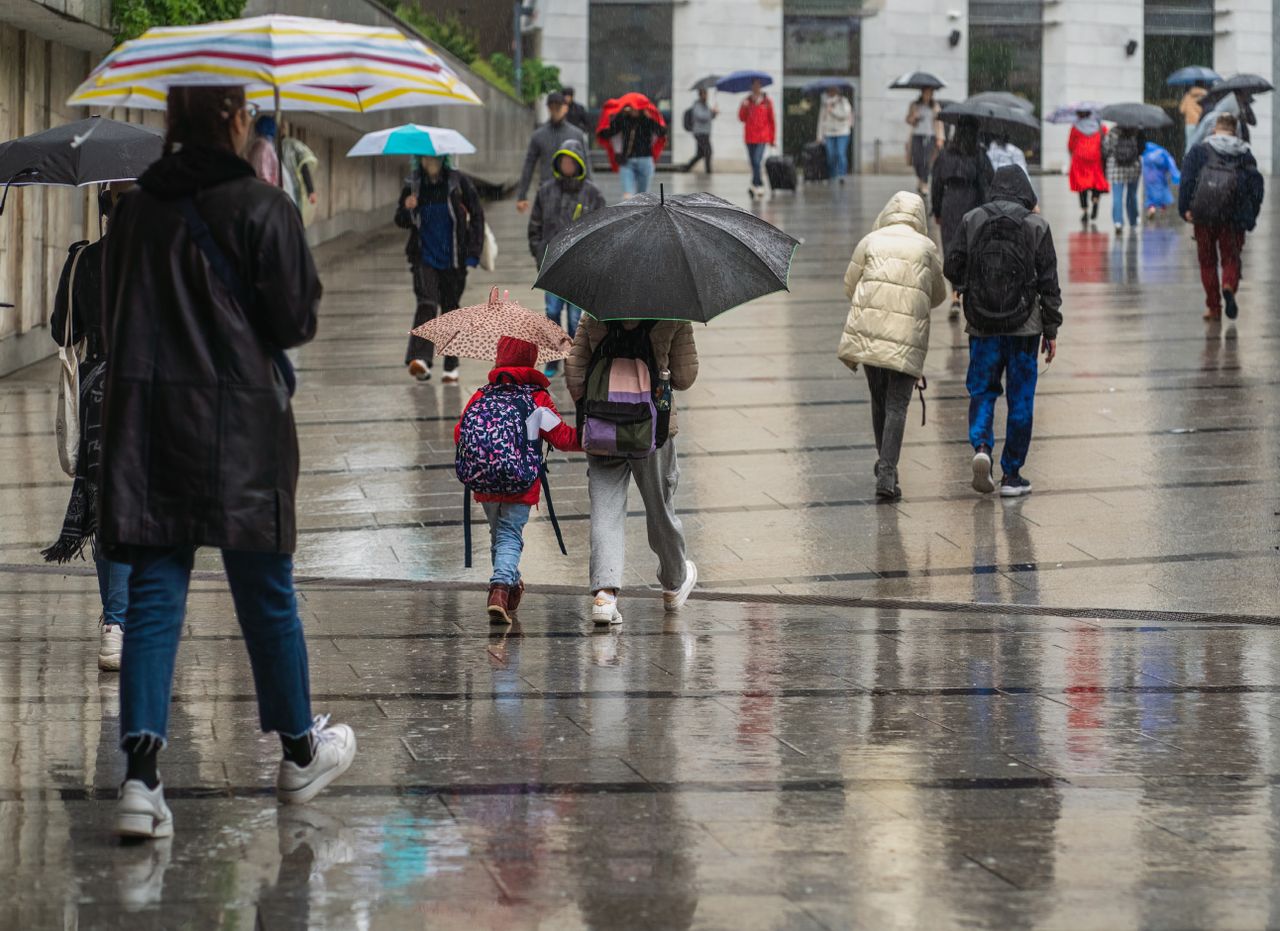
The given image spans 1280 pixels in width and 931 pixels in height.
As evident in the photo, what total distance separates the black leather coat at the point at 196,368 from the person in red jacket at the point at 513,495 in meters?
3.00

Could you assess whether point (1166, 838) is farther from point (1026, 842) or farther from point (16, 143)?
point (16, 143)

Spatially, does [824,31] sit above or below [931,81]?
above

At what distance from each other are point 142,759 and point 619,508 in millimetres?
3374

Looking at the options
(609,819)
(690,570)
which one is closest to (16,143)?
(690,570)

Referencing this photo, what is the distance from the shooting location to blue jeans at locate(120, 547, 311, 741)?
490cm

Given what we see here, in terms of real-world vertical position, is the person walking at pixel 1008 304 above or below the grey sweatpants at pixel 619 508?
above

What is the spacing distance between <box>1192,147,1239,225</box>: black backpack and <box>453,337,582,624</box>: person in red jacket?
31.5 feet

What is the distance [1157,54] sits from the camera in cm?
5391

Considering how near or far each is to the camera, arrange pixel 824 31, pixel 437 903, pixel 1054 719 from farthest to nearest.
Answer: pixel 824 31
pixel 1054 719
pixel 437 903

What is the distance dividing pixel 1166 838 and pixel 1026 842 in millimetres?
341

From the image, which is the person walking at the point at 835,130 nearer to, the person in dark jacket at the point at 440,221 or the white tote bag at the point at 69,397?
the person in dark jacket at the point at 440,221

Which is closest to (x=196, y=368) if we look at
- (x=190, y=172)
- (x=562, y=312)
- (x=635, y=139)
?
(x=190, y=172)

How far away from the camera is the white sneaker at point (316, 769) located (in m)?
5.15

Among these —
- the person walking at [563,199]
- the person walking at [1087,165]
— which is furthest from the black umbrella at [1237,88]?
the person walking at [563,199]
